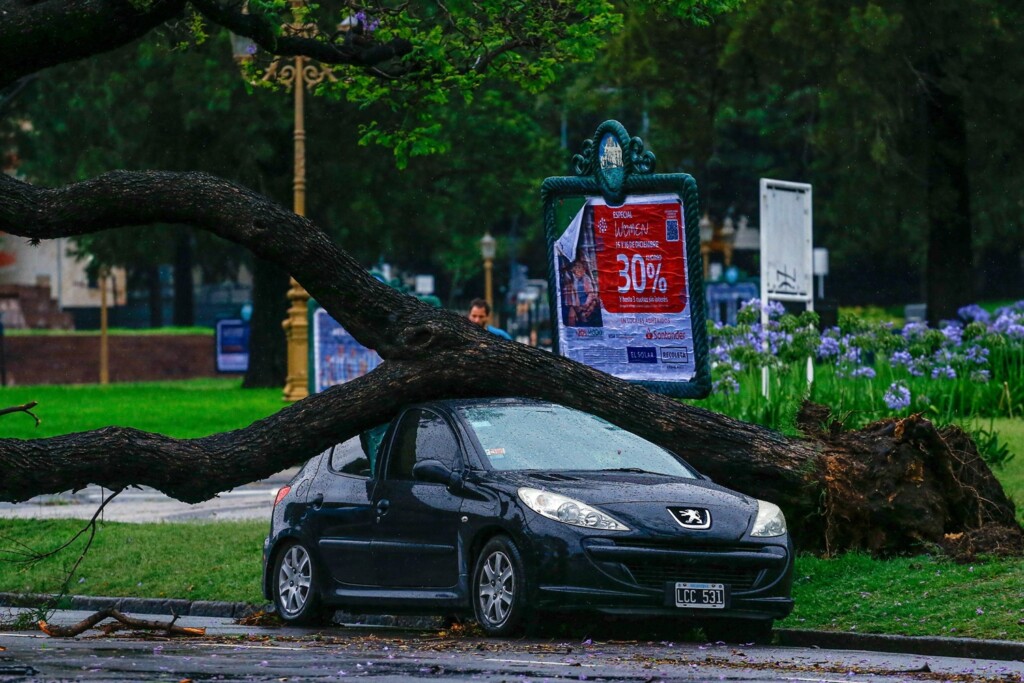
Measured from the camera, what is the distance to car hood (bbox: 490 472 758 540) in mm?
10914

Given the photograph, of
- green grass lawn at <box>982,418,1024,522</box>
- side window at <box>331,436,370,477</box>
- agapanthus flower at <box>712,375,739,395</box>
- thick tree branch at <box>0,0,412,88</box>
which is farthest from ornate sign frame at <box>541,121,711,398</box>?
side window at <box>331,436,370,477</box>

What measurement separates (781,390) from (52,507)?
9.31 m

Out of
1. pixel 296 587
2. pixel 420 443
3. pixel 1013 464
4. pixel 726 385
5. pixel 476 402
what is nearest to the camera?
pixel 420 443

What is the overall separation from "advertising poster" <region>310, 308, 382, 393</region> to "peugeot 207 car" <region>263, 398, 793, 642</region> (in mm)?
14658

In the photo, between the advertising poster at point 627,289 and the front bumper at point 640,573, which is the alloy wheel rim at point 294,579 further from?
the advertising poster at point 627,289

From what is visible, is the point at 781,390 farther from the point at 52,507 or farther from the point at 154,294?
the point at 154,294

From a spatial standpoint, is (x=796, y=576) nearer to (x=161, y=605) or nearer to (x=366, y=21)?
(x=161, y=605)

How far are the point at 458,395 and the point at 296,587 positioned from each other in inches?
68.5

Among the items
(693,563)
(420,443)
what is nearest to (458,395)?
(420,443)

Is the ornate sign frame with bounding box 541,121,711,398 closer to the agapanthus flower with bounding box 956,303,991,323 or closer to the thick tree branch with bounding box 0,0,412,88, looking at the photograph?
the thick tree branch with bounding box 0,0,412,88

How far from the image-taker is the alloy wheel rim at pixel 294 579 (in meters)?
12.9

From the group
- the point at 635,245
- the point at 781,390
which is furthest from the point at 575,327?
the point at 781,390

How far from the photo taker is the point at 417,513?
11836 mm

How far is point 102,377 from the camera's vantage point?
5509 centimetres
